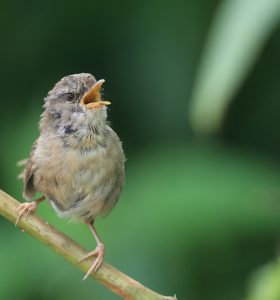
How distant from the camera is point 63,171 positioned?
343cm

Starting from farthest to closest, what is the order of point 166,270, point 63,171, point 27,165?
point 166,270
point 27,165
point 63,171

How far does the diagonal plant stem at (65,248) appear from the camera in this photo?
2363mm

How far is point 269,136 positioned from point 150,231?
144 centimetres

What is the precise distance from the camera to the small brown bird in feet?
11.2

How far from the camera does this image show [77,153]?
3402mm

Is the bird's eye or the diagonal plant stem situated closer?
the diagonal plant stem

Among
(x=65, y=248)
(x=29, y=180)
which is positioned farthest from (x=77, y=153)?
(x=65, y=248)

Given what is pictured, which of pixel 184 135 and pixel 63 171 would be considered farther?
pixel 184 135

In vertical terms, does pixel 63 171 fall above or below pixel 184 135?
below

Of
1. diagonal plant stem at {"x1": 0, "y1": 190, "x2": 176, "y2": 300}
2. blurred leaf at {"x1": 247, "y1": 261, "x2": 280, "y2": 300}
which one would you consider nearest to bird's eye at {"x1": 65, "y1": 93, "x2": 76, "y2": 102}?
diagonal plant stem at {"x1": 0, "y1": 190, "x2": 176, "y2": 300}

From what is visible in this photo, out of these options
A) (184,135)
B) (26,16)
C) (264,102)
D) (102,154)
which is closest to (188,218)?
(184,135)

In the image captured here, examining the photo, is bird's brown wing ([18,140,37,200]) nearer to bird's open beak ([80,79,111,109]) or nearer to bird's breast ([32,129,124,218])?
bird's breast ([32,129,124,218])

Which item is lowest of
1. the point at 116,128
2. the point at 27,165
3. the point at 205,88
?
the point at 27,165

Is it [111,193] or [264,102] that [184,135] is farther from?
[111,193]
